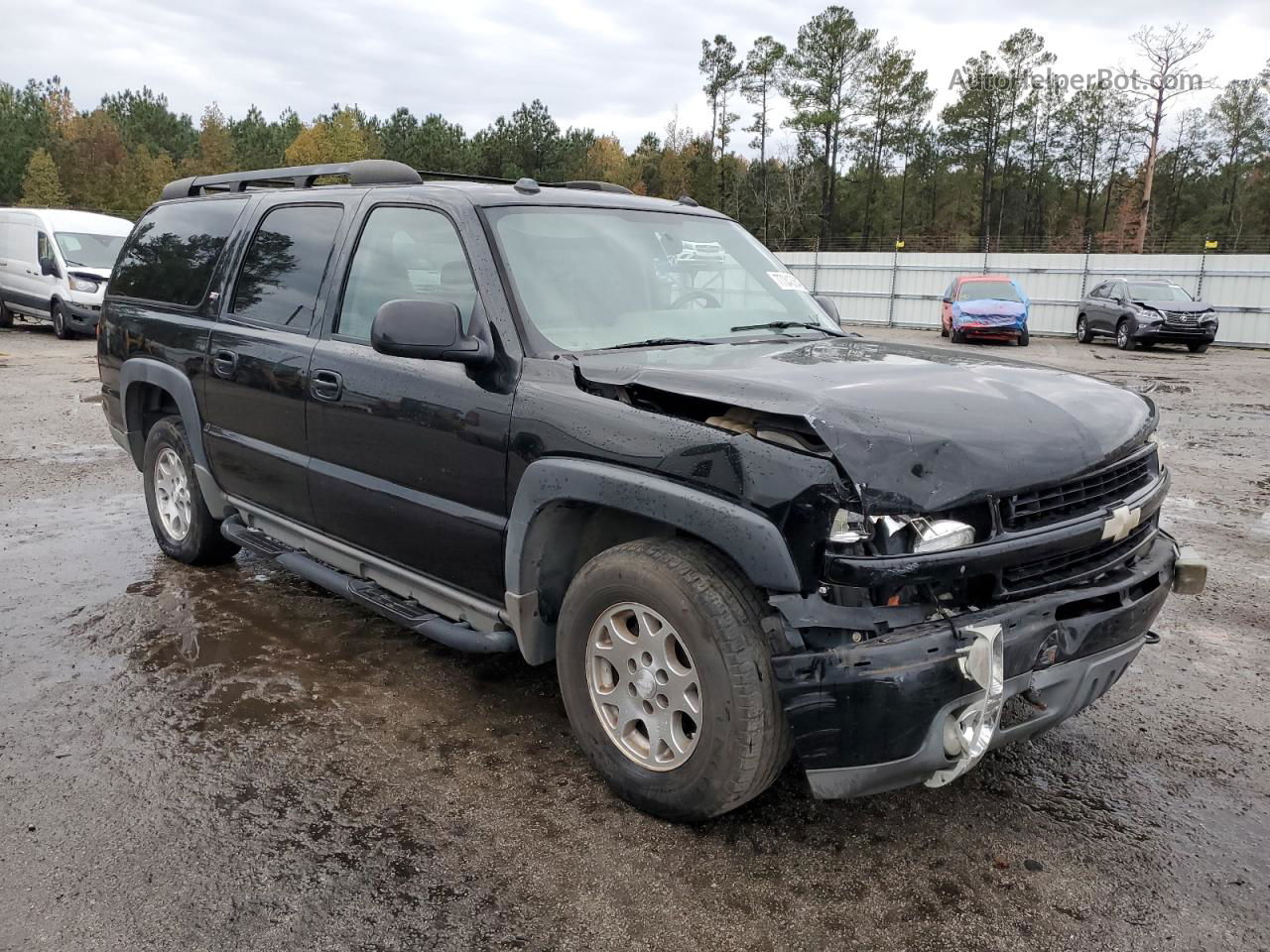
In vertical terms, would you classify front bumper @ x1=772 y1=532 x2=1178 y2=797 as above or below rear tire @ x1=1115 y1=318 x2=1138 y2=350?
above

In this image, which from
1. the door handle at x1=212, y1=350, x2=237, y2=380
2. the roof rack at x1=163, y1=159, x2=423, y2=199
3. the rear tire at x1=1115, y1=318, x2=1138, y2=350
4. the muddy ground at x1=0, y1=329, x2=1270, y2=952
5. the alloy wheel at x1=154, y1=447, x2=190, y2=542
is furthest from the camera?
the rear tire at x1=1115, y1=318, x2=1138, y2=350

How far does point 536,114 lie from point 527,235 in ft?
196

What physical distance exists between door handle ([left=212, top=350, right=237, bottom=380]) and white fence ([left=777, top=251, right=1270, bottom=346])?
15.3 m

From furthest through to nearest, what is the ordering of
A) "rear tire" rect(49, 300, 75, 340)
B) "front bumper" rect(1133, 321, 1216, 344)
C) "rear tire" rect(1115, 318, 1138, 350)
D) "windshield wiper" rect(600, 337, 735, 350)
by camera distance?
1. "rear tire" rect(1115, 318, 1138, 350)
2. "front bumper" rect(1133, 321, 1216, 344)
3. "rear tire" rect(49, 300, 75, 340)
4. "windshield wiper" rect(600, 337, 735, 350)

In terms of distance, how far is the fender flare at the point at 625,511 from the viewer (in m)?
2.46

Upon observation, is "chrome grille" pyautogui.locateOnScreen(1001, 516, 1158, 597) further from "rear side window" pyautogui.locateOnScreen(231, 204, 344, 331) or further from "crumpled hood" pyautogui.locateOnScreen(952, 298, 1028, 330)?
"crumpled hood" pyautogui.locateOnScreen(952, 298, 1028, 330)

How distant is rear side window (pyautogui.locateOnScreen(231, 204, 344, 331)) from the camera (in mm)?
4090

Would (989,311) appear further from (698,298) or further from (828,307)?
(698,298)

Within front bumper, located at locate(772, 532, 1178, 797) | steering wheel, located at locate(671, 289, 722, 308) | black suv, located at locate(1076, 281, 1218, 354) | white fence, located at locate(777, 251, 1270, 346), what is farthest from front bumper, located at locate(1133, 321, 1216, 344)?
front bumper, located at locate(772, 532, 1178, 797)

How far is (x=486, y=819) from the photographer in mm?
2953

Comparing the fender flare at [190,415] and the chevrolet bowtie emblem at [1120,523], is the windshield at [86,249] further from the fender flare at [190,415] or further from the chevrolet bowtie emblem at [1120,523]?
the chevrolet bowtie emblem at [1120,523]

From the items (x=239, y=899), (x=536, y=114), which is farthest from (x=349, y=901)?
(x=536, y=114)

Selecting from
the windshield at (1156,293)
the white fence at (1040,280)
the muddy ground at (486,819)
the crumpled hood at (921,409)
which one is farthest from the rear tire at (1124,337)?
the crumpled hood at (921,409)

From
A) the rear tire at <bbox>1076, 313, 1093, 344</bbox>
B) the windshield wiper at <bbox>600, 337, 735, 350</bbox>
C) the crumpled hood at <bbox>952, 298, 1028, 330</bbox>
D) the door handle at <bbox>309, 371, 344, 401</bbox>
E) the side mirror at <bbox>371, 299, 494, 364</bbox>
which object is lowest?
the rear tire at <bbox>1076, 313, 1093, 344</bbox>
